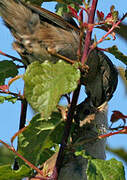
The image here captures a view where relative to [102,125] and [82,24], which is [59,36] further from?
[82,24]

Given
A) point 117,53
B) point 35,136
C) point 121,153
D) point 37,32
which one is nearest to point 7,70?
point 37,32

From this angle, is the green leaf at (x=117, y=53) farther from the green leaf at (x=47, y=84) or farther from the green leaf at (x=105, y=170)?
the green leaf at (x=105, y=170)

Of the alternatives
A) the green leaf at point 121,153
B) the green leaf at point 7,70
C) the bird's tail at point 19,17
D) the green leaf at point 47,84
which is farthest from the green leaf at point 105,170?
the bird's tail at point 19,17

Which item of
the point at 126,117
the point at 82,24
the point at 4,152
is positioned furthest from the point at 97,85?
the point at 82,24

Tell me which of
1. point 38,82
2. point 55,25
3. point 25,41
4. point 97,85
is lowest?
point 38,82

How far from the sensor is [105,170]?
1940 millimetres

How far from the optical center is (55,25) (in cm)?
283

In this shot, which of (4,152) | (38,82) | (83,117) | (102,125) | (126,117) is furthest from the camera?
(102,125)

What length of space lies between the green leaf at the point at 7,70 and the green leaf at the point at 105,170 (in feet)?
3.20

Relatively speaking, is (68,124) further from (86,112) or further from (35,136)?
(86,112)

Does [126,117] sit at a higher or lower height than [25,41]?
lower

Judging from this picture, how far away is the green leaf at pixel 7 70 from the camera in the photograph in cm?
245

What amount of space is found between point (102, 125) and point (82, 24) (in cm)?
159

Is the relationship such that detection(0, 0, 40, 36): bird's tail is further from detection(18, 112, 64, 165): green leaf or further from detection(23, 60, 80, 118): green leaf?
detection(23, 60, 80, 118): green leaf
